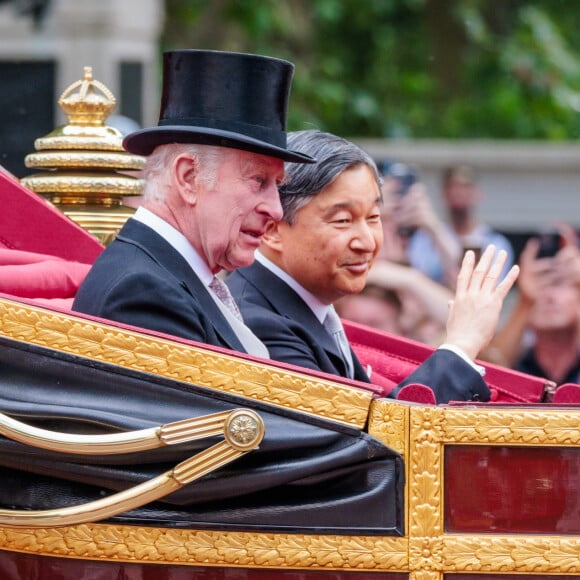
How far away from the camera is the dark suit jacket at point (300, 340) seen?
7.63ft

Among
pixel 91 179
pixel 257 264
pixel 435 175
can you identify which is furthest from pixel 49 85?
pixel 257 264

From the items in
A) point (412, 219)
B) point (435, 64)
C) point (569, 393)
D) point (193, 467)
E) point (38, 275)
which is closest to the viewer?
point (193, 467)

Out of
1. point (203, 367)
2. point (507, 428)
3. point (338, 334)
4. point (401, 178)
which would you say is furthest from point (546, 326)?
point (203, 367)

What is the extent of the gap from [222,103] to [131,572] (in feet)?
2.70

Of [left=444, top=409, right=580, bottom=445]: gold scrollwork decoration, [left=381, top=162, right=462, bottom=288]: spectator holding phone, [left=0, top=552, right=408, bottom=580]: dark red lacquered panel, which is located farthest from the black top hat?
[left=381, top=162, right=462, bottom=288]: spectator holding phone

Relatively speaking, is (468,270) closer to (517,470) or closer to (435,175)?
(517,470)

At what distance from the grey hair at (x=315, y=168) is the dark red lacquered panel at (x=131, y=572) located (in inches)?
31.7

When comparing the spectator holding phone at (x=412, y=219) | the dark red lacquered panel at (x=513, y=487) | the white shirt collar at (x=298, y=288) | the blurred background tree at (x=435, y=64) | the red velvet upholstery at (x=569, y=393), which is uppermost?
the blurred background tree at (x=435, y=64)

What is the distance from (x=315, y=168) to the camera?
102 inches

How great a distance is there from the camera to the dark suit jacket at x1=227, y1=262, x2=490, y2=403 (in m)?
2.32

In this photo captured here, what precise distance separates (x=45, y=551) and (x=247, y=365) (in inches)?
16.9

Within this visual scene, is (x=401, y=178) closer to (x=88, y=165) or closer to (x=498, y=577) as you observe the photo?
(x=88, y=165)

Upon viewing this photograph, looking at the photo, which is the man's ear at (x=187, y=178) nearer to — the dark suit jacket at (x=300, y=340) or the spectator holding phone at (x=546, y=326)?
the dark suit jacket at (x=300, y=340)

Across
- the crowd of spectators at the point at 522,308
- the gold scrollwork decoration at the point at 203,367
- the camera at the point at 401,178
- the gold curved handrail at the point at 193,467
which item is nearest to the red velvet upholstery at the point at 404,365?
the gold scrollwork decoration at the point at 203,367
